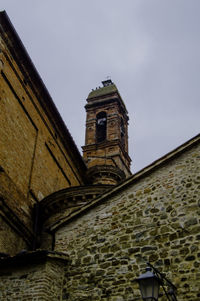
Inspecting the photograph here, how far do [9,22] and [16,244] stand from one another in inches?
319

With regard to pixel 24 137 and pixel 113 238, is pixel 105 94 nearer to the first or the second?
pixel 24 137

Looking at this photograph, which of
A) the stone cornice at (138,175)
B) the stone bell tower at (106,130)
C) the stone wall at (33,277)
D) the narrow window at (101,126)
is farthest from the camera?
the narrow window at (101,126)

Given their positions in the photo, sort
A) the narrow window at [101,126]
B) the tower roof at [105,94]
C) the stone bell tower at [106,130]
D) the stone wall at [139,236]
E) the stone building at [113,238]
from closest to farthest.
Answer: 1. the stone wall at [139,236]
2. the stone building at [113,238]
3. the stone bell tower at [106,130]
4. the narrow window at [101,126]
5. the tower roof at [105,94]

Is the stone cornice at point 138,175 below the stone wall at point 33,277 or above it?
above

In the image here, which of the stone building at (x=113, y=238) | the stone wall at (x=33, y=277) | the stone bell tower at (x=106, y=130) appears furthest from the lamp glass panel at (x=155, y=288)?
the stone bell tower at (x=106, y=130)

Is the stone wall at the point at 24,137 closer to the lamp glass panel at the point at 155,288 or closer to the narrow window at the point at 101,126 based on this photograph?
the lamp glass panel at the point at 155,288

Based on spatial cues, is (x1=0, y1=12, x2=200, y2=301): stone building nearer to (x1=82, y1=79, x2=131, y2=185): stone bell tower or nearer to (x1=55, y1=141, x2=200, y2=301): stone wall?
(x1=55, y1=141, x2=200, y2=301): stone wall

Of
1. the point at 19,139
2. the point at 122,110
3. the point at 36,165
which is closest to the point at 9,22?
the point at 19,139

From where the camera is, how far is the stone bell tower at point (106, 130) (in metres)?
24.6

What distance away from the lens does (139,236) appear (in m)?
7.91

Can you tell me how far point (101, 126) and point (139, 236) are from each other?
66.0 ft

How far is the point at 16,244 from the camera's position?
1180cm

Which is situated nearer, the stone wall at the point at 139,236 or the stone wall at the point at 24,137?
the stone wall at the point at 139,236

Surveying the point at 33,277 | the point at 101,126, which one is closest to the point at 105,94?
the point at 101,126
